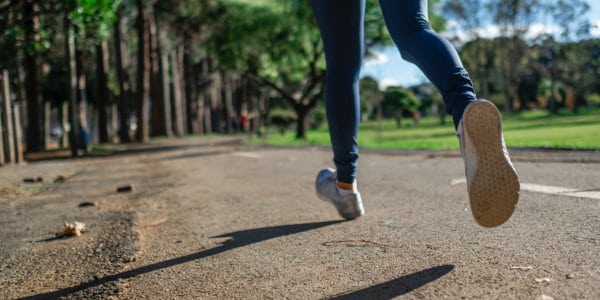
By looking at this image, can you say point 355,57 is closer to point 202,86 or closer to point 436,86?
point 436,86

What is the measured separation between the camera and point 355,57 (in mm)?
2811

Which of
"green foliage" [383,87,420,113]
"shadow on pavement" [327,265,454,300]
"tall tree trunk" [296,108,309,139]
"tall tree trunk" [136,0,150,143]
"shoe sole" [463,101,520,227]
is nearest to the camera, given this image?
"shadow on pavement" [327,265,454,300]

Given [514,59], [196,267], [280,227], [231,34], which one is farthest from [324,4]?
[514,59]

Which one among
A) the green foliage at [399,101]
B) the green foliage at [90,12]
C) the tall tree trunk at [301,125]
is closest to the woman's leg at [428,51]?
the green foliage at [90,12]

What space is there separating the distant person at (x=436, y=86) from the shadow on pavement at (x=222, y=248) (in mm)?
270

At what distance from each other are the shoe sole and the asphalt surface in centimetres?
17

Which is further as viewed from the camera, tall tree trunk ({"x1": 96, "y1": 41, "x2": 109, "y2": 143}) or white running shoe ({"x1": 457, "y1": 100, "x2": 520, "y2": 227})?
tall tree trunk ({"x1": 96, "y1": 41, "x2": 109, "y2": 143})

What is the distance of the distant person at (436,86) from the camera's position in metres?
1.82

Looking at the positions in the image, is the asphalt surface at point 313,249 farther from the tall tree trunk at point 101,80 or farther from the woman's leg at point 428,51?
the tall tree trunk at point 101,80

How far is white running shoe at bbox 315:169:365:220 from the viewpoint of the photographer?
2.84 m

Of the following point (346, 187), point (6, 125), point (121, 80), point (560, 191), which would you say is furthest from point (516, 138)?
point (121, 80)

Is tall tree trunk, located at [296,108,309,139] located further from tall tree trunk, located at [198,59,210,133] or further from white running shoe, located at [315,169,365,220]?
tall tree trunk, located at [198,59,210,133]

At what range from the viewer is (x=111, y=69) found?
46250mm

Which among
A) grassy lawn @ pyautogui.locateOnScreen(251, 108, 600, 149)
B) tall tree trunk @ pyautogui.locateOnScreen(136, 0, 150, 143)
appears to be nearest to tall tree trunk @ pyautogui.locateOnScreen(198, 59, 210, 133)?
tall tree trunk @ pyautogui.locateOnScreen(136, 0, 150, 143)
